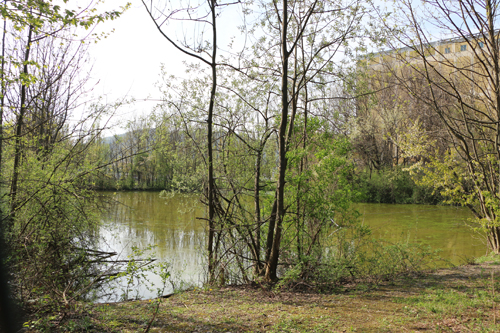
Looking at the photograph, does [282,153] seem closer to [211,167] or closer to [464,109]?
[211,167]

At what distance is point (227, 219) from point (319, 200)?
2.09 m

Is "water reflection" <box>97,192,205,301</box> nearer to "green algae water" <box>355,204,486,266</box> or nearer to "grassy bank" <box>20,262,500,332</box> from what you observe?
"grassy bank" <box>20,262,500,332</box>

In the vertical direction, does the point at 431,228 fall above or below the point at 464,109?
below

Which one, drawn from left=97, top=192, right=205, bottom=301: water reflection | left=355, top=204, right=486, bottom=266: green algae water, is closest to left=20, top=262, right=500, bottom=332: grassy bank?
left=97, top=192, right=205, bottom=301: water reflection

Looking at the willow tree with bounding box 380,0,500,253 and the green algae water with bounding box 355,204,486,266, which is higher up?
the willow tree with bounding box 380,0,500,253

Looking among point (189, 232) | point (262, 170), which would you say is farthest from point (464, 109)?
point (189, 232)

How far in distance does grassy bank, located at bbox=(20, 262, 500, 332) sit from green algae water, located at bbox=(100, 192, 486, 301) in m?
1.84

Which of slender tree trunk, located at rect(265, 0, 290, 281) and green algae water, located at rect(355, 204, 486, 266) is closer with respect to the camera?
slender tree trunk, located at rect(265, 0, 290, 281)

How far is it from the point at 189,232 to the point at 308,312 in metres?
9.78

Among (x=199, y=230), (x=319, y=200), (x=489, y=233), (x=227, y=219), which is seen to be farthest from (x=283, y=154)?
(x=199, y=230)

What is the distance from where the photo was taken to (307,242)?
7.84 m

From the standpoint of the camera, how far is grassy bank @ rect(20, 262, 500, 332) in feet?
13.4

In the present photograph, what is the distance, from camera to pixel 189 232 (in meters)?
14.1

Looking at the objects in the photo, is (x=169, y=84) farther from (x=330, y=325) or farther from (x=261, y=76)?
(x=330, y=325)
